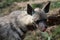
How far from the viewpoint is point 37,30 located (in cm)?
1019

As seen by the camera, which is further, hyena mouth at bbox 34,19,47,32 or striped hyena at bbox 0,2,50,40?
Answer: striped hyena at bbox 0,2,50,40

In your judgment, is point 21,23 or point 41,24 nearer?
point 41,24

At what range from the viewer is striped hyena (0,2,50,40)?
9984mm

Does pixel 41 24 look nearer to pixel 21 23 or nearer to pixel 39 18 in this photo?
pixel 39 18

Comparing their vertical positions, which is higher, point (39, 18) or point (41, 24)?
point (39, 18)

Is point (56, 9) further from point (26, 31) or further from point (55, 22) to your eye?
point (26, 31)

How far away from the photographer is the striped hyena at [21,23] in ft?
32.8

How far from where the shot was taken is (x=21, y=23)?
10188 millimetres

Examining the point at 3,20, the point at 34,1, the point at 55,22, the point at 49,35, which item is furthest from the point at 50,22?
the point at 34,1

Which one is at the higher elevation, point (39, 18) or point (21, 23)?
point (39, 18)

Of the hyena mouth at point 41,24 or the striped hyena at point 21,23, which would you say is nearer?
the hyena mouth at point 41,24

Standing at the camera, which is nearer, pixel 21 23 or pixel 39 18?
pixel 39 18

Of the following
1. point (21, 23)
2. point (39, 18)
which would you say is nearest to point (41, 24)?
point (39, 18)

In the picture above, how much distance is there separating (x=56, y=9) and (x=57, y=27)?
185 centimetres
